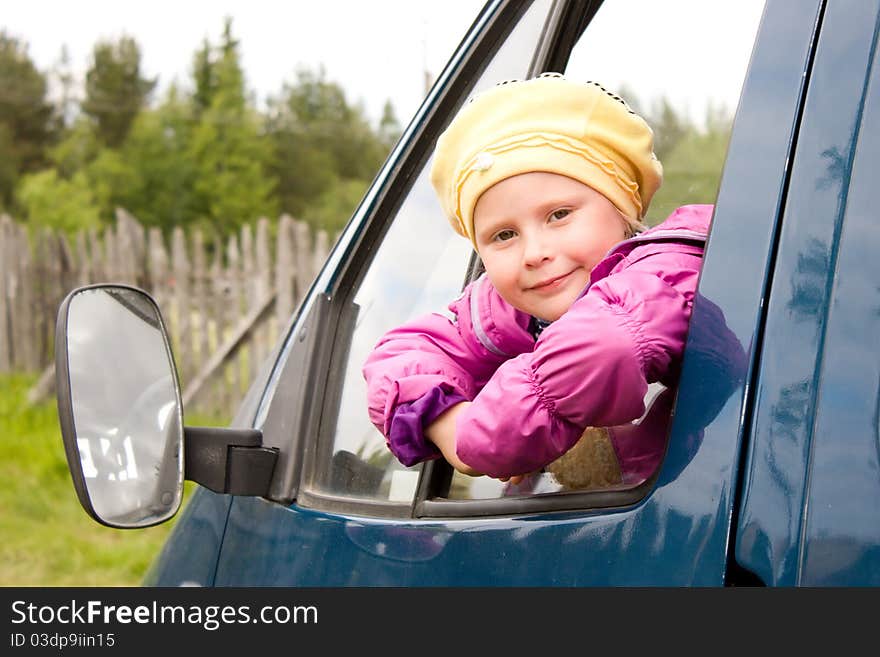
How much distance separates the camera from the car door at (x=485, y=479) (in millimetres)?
1087

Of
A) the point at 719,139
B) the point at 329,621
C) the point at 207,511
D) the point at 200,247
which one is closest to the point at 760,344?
the point at 329,621

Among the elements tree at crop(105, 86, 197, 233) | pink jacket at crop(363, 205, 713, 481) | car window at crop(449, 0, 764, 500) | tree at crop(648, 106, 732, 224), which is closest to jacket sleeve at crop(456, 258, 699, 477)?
pink jacket at crop(363, 205, 713, 481)

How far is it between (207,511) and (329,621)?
0.71 meters

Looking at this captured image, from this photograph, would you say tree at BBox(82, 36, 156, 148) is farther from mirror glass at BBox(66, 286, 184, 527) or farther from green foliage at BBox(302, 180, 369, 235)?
mirror glass at BBox(66, 286, 184, 527)

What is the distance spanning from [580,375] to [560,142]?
380mm

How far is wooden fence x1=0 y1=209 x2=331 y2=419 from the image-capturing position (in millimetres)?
8344

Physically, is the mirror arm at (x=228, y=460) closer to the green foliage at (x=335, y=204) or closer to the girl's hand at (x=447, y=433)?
the girl's hand at (x=447, y=433)

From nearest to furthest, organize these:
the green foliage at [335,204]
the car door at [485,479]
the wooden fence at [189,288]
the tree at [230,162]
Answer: the car door at [485,479]
the wooden fence at [189,288]
the tree at [230,162]
the green foliage at [335,204]

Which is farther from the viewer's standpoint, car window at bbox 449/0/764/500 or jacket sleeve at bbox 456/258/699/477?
car window at bbox 449/0/764/500

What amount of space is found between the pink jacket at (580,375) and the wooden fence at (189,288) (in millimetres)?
6751

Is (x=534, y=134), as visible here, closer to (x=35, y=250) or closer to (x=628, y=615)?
(x=628, y=615)

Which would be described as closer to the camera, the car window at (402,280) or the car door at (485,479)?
the car door at (485,479)

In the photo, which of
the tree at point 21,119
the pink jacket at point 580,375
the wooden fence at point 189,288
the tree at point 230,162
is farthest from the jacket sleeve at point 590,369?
the tree at point 21,119

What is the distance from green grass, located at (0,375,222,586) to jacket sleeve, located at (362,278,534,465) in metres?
3.83
